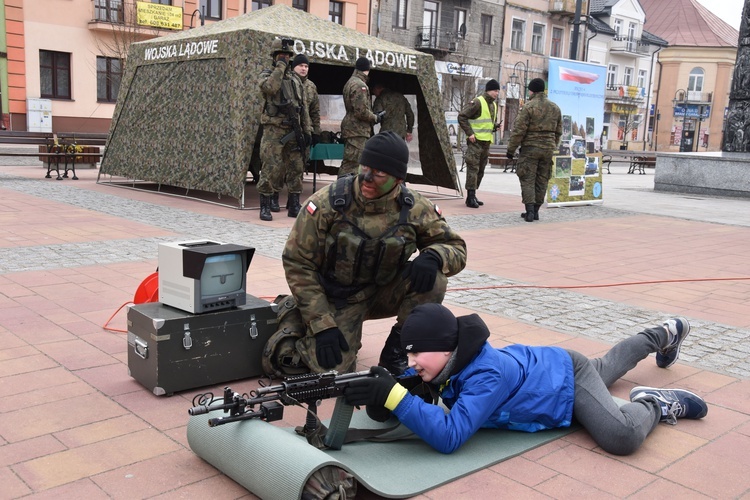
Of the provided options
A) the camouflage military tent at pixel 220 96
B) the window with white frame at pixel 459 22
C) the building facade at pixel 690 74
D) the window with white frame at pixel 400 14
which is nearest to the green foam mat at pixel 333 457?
the camouflage military tent at pixel 220 96

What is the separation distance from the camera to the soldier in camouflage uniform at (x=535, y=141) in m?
10.2

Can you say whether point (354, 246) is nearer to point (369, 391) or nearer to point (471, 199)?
point (369, 391)

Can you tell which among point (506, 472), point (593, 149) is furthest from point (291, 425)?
point (593, 149)

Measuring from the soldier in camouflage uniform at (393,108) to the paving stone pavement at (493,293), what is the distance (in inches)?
105

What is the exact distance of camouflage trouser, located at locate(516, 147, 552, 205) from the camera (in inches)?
406

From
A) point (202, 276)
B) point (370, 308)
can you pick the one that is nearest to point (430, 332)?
point (370, 308)

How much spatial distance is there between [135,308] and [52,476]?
1.06 meters

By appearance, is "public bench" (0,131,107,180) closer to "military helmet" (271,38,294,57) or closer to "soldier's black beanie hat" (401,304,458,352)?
"military helmet" (271,38,294,57)

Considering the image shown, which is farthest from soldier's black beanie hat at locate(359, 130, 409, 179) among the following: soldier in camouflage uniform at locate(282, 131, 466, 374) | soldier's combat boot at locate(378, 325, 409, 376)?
soldier's combat boot at locate(378, 325, 409, 376)

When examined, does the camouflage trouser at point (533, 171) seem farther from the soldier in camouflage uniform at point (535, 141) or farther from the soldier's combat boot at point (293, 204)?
the soldier's combat boot at point (293, 204)

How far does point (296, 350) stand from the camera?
12.2ft

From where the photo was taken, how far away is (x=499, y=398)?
9.64 ft

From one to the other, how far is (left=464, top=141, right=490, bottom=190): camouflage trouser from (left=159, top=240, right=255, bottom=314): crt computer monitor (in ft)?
26.3

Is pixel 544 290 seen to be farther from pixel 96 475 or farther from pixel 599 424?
pixel 96 475
